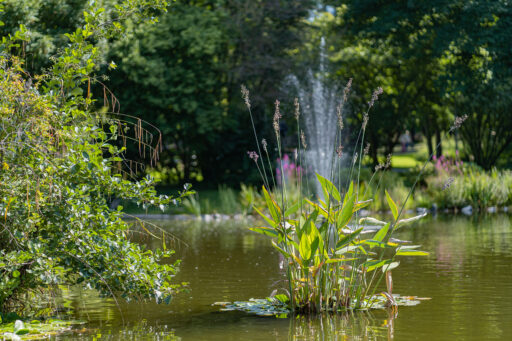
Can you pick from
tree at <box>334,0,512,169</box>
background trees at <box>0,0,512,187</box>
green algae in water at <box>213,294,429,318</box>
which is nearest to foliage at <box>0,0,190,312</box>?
green algae in water at <box>213,294,429,318</box>

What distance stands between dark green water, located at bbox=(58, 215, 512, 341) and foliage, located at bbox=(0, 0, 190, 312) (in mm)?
529

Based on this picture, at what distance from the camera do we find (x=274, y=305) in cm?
807

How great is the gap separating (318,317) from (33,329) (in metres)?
2.74

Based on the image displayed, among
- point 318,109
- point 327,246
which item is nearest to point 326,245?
point 327,246

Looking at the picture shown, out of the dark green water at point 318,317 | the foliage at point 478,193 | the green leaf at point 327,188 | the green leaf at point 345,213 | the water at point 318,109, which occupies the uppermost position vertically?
the water at point 318,109

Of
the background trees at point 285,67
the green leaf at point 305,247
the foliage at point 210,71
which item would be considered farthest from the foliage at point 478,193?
the green leaf at point 305,247

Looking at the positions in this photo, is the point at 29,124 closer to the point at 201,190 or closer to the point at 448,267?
the point at 448,267

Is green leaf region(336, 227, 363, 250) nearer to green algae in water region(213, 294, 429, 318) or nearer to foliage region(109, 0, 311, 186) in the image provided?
green algae in water region(213, 294, 429, 318)

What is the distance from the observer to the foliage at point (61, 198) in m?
6.85

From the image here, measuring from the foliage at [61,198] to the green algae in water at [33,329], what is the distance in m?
0.31

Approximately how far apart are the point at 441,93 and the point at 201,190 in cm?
999

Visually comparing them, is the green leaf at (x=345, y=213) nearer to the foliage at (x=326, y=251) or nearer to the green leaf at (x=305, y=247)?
the foliage at (x=326, y=251)

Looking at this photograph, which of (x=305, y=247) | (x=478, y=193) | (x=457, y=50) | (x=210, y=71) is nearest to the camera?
(x=305, y=247)

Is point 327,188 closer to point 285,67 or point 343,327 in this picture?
point 343,327
